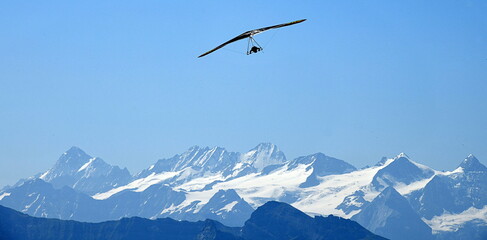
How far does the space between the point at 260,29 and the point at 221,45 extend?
7.67m

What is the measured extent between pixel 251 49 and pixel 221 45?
8.55 m

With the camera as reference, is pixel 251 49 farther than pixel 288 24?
Yes

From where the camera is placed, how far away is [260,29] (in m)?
154

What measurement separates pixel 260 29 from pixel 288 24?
23.0ft

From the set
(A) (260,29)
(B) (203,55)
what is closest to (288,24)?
(A) (260,29)

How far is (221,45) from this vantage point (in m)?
152

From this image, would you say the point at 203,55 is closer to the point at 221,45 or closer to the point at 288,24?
the point at 221,45

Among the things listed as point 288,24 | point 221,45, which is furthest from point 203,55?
point 288,24

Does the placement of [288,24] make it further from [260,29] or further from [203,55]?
[203,55]

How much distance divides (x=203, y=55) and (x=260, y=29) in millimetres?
10929

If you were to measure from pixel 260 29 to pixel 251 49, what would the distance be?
5455 mm

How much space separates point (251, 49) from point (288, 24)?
1183 centimetres
